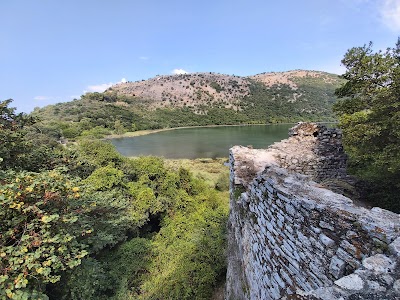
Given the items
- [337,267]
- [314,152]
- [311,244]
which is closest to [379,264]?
[337,267]

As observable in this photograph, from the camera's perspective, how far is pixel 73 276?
289 inches

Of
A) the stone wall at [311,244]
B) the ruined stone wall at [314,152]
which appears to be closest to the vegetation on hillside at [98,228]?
Answer: the stone wall at [311,244]

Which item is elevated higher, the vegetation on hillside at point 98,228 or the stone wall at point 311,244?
the stone wall at point 311,244

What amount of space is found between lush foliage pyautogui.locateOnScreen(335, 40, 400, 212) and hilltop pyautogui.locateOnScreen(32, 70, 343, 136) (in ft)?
224

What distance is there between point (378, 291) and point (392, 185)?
7219 millimetres

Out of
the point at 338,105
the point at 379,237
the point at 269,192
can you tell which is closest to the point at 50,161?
the point at 269,192

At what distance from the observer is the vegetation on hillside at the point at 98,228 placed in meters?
5.36

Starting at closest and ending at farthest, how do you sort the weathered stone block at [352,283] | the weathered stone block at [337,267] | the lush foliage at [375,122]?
the weathered stone block at [352,283] → the weathered stone block at [337,267] → the lush foliage at [375,122]

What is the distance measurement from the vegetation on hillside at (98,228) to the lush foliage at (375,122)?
238 inches

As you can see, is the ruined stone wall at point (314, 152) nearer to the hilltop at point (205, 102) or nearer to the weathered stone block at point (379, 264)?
the weathered stone block at point (379, 264)

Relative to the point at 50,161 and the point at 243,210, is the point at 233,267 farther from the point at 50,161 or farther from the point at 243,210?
the point at 50,161

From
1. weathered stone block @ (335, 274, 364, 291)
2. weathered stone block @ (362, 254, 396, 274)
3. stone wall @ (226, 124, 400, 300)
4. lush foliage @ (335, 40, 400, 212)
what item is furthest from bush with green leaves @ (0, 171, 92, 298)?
lush foliage @ (335, 40, 400, 212)

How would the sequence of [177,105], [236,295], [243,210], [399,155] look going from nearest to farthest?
1. [243,210]
2. [236,295]
3. [399,155]
4. [177,105]

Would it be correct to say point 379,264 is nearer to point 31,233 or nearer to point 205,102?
point 31,233
